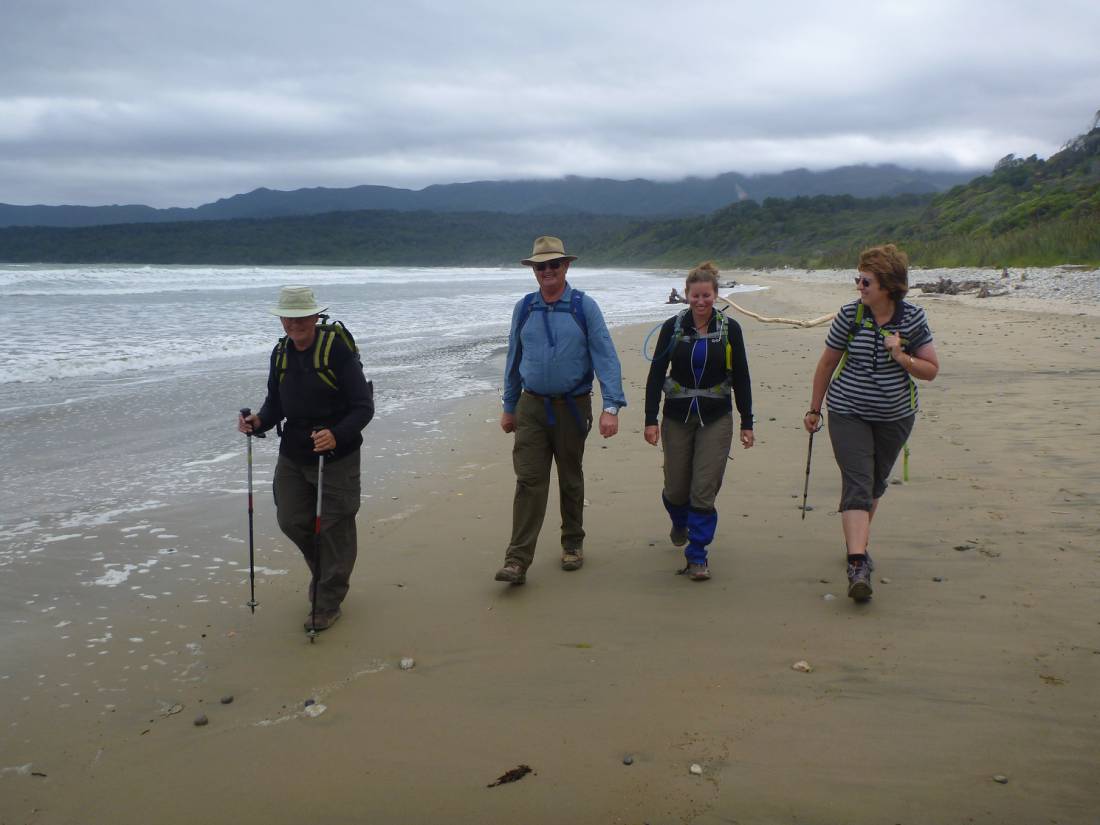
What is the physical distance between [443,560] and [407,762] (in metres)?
2.28

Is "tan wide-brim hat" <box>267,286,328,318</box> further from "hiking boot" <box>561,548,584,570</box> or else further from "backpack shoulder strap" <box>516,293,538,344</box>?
"hiking boot" <box>561,548,584,570</box>

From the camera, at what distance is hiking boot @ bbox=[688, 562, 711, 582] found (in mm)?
5020

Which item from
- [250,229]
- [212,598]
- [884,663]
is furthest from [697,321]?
[250,229]

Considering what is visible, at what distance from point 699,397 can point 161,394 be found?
929 cm

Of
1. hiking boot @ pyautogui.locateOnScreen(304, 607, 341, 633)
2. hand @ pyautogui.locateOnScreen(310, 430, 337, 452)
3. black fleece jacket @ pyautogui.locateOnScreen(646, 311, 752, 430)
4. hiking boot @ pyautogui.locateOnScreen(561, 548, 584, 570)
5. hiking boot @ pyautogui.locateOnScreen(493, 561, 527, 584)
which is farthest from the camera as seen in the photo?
hiking boot @ pyautogui.locateOnScreen(561, 548, 584, 570)

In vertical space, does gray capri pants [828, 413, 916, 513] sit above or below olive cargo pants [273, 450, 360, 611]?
above

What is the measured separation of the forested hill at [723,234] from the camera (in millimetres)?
37438

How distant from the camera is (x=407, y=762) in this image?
3314 mm

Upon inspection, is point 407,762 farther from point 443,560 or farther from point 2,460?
point 2,460

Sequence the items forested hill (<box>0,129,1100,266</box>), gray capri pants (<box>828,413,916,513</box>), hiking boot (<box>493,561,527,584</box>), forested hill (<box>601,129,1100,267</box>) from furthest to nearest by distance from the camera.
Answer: forested hill (<box>0,129,1100,266</box>)
forested hill (<box>601,129,1100,267</box>)
hiking boot (<box>493,561,527,584</box>)
gray capri pants (<box>828,413,916,513</box>)

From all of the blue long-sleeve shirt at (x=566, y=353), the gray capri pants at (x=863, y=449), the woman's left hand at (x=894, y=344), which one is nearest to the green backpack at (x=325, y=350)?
the blue long-sleeve shirt at (x=566, y=353)

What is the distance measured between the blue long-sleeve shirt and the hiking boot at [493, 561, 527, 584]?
1.01 m

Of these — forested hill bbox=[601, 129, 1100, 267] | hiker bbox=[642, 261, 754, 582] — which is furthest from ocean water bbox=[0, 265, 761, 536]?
forested hill bbox=[601, 129, 1100, 267]

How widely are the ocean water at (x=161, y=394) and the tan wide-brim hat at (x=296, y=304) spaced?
9.36ft
